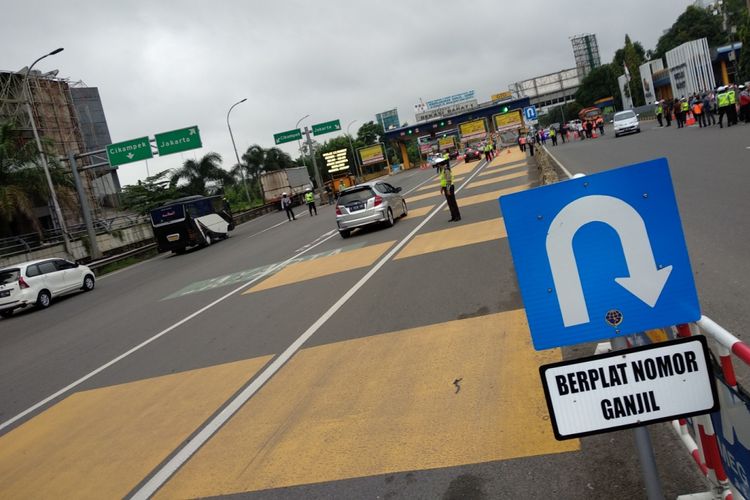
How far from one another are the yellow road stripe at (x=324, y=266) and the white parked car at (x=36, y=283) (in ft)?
29.2

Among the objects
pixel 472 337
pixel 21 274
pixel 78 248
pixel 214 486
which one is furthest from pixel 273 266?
pixel 78 248

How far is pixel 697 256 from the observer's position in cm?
789

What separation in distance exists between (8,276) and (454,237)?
13.7 metres

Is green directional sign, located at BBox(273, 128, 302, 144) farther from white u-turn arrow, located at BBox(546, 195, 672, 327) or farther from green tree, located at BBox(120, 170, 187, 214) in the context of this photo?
white u-turn arrow, located at BBox(546, 195, 672, 327)

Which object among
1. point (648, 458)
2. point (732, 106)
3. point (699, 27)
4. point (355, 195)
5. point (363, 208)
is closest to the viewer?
point (648, 458)

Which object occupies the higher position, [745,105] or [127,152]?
[127,152]

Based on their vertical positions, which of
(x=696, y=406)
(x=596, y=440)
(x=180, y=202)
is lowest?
(x=596, y=440)

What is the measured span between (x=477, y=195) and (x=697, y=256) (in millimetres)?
15442

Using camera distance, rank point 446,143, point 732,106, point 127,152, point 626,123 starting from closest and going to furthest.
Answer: point 732,106
point 127,152
point 626,123
point 446,143

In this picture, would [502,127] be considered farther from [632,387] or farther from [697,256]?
[632,387]

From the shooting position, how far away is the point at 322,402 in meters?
5.61

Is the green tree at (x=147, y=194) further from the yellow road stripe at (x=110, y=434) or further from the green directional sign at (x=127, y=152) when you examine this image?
the yellow road stripe at (x=110, y=434)

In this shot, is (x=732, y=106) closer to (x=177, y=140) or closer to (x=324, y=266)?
(x=324, y=266)

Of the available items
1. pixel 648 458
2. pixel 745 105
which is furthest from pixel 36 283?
pixel 745 105
